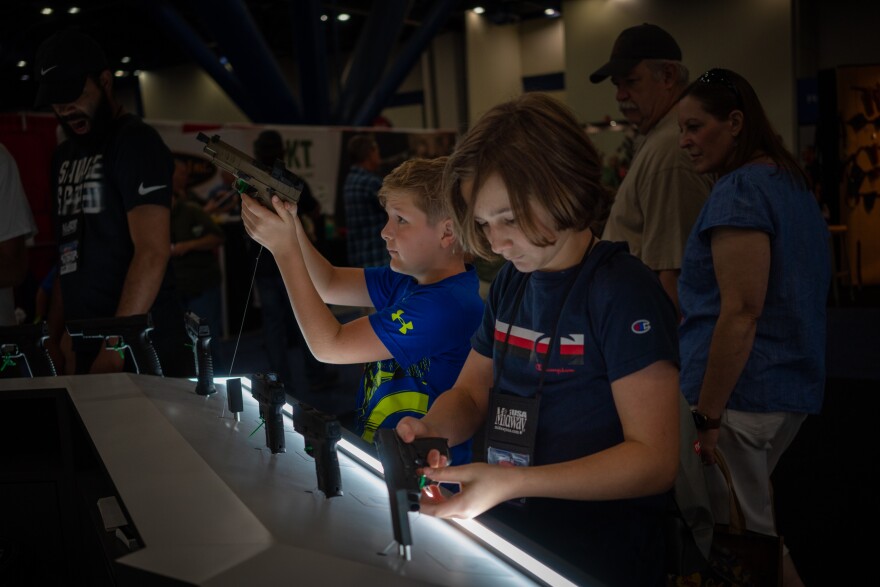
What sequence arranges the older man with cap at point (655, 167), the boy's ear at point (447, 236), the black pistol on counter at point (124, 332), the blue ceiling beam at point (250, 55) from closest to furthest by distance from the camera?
the boy's ear at point (447, 236)
the black pistol on counter at point (124, 332)
the older man with cap at point (655, 167)
the blue ceiling beam at point (250, 55)

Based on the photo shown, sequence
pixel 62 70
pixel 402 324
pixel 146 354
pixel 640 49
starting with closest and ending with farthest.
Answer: pixel 402 324, pixel 146 354, pixel 62 70, pixel 640 49

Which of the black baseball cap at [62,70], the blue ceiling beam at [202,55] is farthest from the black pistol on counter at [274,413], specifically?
the blue ceiling beam at [202,55]

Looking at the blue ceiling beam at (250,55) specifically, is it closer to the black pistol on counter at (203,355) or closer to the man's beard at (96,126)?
the man's beard at (96,126)

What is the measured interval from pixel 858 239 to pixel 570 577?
8.98 meters

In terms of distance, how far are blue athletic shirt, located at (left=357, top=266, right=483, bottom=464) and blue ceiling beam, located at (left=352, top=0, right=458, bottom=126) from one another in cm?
749

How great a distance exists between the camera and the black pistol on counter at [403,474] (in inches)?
33.7

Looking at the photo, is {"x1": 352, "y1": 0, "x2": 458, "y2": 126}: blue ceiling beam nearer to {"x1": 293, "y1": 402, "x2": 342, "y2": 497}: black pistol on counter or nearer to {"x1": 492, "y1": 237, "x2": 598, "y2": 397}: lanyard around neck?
{"x1": 492, "y1": 237, "x2": 598, "y2": 397}: lanyard around neck

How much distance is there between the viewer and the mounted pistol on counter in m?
1.36

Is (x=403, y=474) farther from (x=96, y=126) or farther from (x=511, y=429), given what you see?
(x=96, y=126)

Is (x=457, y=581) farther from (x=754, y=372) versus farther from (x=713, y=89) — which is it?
(x=713, y=89)

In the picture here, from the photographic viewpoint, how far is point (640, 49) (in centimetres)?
240

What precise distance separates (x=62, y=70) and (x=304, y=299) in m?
1.16

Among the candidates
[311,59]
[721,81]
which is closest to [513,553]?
[721,81]

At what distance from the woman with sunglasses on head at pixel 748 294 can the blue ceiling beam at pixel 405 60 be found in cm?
732
